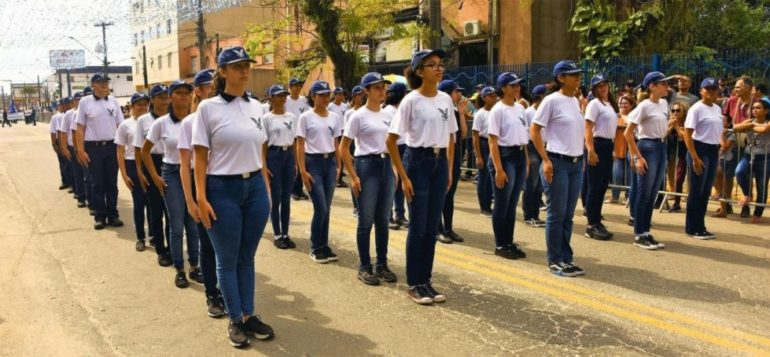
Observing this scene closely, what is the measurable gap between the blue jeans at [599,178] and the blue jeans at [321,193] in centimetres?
314

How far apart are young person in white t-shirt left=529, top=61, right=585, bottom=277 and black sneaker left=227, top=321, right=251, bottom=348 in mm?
3033

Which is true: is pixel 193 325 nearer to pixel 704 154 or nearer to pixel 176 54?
pixel 704 154

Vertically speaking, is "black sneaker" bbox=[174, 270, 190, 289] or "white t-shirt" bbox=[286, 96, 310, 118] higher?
"white t-shirt" bbox=[286, 96, 310, 118]

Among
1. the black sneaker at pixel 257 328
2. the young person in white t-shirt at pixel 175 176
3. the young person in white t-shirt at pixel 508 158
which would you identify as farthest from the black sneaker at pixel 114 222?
the young person in white t-shirt at pixel 508 158

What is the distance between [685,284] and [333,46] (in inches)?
518

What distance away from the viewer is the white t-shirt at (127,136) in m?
7.17

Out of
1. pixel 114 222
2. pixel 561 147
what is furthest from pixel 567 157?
pixel 114 222

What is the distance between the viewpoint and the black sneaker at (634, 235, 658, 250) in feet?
23.3

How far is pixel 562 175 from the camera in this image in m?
5.96

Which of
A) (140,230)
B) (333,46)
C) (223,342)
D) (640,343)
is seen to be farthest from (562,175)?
(333,46)

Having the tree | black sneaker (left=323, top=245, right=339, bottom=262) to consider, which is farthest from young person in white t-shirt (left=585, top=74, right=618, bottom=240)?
the tree

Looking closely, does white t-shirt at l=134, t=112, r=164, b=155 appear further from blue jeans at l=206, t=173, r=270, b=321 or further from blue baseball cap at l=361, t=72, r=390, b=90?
blue jeans at l=206, t=173, r=270, b=321

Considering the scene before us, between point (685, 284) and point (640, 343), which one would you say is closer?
point (640, 343)

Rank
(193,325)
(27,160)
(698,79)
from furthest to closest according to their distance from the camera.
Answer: (27,160) < (698,79) < (193,325)
